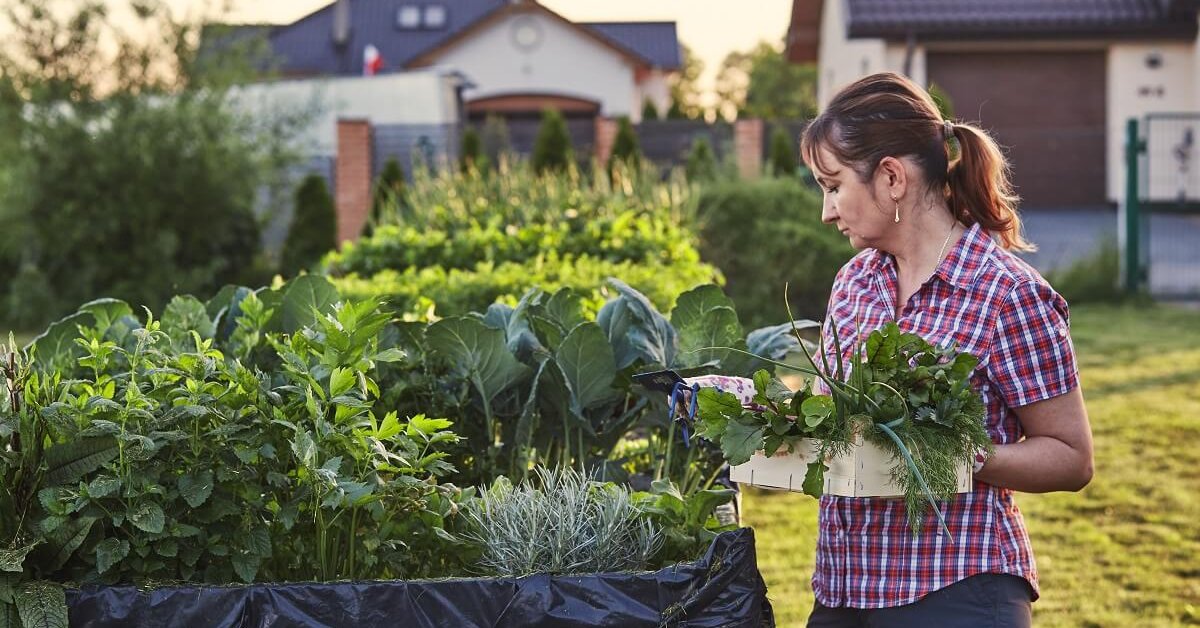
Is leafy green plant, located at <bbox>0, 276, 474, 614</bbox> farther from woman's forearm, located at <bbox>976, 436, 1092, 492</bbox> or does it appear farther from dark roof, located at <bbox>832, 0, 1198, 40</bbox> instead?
dark roof, located at <bbox>832, 0, 1198, 40</bbox>

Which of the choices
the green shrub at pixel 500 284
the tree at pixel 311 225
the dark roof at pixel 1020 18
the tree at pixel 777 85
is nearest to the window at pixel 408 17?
the tree at pixel 777 85

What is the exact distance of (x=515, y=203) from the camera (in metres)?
10.1

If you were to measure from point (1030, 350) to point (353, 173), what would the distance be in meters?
17.7

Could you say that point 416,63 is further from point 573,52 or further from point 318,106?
point 318,106

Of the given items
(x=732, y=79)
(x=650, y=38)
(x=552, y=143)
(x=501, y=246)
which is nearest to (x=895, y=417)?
(x=501, y=246)

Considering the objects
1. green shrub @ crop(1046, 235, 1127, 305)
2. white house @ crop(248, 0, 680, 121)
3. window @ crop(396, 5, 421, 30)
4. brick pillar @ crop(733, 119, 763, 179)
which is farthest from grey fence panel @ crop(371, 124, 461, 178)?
window @ crop(396, 5, 421, 30)

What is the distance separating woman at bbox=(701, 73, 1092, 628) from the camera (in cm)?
221

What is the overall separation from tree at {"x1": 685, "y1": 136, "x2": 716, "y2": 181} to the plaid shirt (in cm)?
1227

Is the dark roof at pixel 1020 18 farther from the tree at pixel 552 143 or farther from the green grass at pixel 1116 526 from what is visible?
the green grass at pixel 1116 526

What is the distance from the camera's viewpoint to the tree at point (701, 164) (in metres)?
14.9

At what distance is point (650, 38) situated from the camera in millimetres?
45594

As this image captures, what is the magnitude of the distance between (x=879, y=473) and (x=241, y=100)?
16.2 meters

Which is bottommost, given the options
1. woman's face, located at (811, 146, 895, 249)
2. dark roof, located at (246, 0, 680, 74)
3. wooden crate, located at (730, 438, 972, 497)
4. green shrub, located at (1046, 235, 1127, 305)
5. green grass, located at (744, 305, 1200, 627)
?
green grass, located at (744, 305, 1200, 627)

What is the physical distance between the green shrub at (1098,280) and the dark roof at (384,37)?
89.5ft
